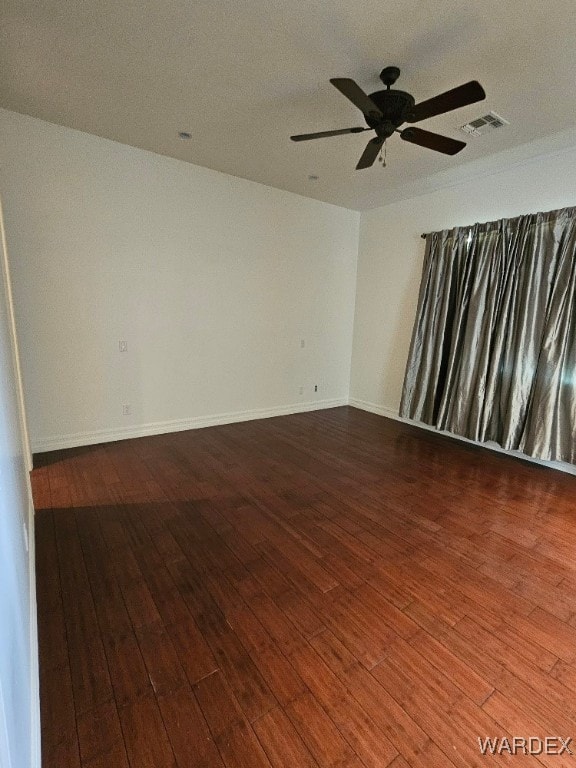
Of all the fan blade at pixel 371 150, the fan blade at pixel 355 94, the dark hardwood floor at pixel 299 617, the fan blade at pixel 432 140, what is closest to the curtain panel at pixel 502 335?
the dark hardwood floor at pixel 299 617

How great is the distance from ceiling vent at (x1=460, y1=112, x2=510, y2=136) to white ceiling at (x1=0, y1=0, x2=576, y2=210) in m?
0.07

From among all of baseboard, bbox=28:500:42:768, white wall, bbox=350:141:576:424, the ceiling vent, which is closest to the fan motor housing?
the ceiling vent

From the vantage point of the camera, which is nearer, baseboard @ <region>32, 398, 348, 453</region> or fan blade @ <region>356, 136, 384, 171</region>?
fan blade @ <region>356, 136, 384, 171</region>

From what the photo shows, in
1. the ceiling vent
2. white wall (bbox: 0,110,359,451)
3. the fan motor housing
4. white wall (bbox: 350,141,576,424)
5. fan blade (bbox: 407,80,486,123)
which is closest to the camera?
fan blade (bbox: 407,80,486,123)

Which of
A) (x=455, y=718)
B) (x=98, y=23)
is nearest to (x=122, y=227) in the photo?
(x=98, y=23)

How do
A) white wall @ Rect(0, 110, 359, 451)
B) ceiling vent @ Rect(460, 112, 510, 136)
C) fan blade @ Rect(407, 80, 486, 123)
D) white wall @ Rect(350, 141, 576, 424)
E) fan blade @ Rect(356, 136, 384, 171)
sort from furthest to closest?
1. white wall @ Rect(350, 141, 576, 424)
2. white wall @ Rect(0, 110, 359, 451)
3. ceiling vent @ Rect(460, 112, 510, 136)
4. fan blade @ Rect(356, 136, 384, 171)
5. fan blade @ Rect(407, 80, 486, 123)

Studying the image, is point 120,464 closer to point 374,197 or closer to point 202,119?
point 202,119

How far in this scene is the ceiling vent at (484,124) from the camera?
2639mm

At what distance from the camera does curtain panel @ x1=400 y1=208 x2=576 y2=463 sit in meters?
3.15

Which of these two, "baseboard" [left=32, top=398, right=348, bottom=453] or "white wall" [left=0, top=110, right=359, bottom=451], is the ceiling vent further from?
"baseboard" [left=32, top=398, right=348, bottom=453]

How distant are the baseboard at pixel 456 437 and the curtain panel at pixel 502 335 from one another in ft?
0.60

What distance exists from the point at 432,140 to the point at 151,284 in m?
2.78
